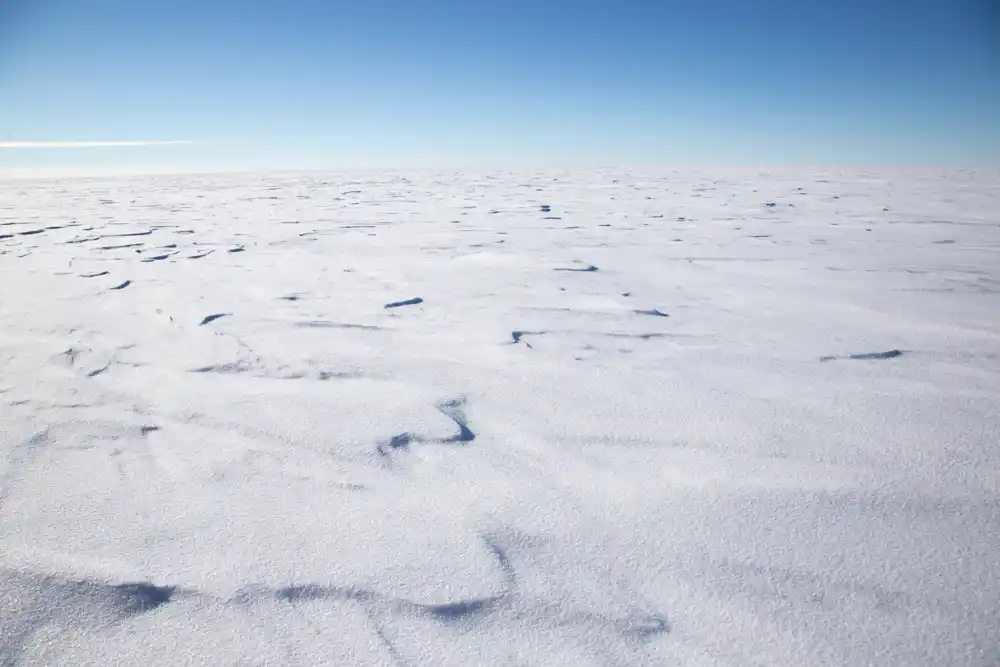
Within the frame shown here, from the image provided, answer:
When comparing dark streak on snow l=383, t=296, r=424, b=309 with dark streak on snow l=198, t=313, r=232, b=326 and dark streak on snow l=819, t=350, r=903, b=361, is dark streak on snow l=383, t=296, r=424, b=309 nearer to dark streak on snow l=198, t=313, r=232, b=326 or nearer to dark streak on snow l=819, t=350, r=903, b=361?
dark streak on snow l=198, t=313, r=232, b=326

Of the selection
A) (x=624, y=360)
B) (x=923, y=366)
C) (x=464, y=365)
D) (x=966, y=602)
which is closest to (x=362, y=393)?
(x=464, y=365)

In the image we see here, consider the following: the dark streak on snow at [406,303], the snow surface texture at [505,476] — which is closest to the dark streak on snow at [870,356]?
the snow surface texture at [505,476]

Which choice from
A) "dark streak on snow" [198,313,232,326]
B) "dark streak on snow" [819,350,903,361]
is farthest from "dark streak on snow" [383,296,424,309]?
"dark streak on snow" [819,350,903,361]

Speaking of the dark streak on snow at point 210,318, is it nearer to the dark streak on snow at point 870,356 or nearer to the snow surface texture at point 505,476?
the snow surface texture at point 505,476

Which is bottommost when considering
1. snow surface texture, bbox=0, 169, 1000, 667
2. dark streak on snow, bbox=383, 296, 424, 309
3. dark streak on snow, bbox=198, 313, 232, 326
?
snow surface texture, bbox=0, 169, 1000, 667

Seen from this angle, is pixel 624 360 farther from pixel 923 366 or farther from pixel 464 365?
pixel 923 366

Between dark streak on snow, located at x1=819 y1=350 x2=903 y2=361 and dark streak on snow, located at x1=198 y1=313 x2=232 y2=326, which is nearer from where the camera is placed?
dark streak on snow, located at x1=819 y1=350 x2=903 y2=361

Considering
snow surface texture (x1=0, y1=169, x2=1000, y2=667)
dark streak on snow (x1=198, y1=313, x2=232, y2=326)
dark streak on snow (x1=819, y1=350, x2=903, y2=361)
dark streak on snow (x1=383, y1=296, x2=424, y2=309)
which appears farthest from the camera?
dark streak on snow (x1=383, y1=296, x2=424, y2=309)

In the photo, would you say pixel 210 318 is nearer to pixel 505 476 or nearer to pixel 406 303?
pixel 406 303

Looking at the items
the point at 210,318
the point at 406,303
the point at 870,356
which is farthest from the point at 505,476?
the point at 210,318
